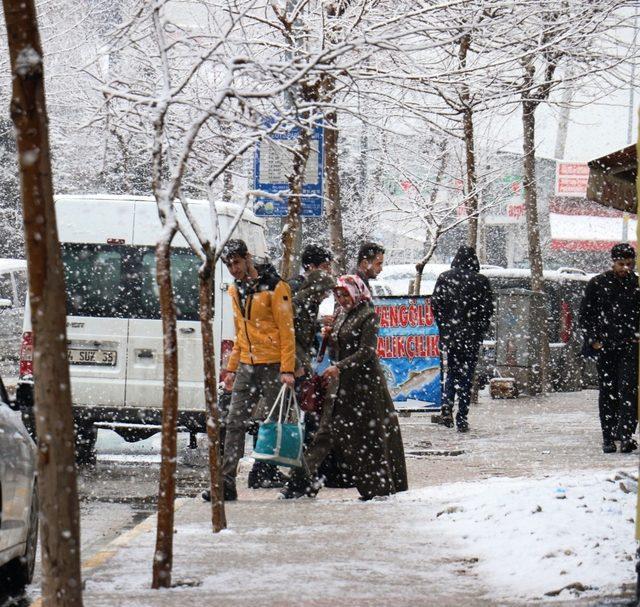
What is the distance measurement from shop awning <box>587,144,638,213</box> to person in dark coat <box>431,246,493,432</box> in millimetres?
6509

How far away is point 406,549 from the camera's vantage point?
25.7 feet

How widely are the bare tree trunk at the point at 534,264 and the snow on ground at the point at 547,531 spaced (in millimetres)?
12288

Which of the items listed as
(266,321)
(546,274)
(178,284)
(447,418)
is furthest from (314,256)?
(546,274)

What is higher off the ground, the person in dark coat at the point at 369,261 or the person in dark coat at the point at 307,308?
the person in dark coat at the point at 369,261

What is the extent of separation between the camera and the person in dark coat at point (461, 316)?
1641 cm

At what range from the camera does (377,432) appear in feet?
34.2

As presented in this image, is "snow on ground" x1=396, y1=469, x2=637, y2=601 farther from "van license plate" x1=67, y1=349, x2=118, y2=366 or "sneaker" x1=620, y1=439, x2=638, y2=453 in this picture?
"van license plate" x1=67, y1=349, x2=118, y2=366

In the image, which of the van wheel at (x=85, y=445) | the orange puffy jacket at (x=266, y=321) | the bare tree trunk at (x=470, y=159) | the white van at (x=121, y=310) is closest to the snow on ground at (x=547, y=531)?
the orange puffy jacket at (x=266, y=321)

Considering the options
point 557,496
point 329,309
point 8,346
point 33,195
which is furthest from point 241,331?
point 329,309

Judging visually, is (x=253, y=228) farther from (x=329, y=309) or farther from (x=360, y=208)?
(x=360, y=208)

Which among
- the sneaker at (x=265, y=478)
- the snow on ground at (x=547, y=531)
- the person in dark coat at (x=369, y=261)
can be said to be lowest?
the sneaker at (x=265, y=478)

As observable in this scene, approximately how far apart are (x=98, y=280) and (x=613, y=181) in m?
5.51

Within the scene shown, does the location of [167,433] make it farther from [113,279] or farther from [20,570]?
[113,279]

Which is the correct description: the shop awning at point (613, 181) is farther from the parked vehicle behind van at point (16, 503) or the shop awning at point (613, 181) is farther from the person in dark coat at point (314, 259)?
the parked vehicle behind van at point (16, 503)
